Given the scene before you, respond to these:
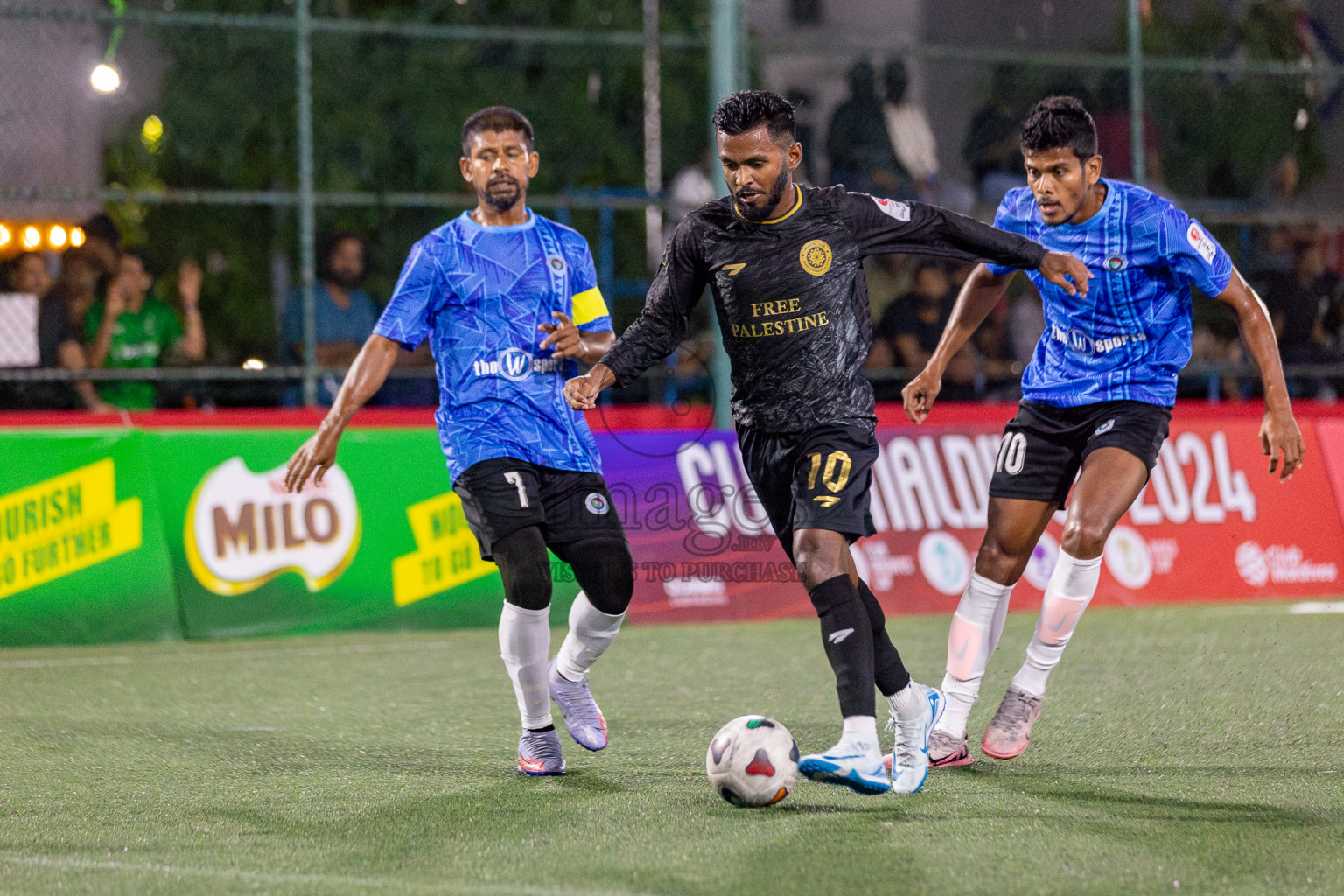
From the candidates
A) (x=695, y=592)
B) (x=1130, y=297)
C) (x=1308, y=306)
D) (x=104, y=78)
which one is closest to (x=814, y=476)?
(x=1130, y=297)

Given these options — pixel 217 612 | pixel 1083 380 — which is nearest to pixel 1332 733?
pixel 1083 380

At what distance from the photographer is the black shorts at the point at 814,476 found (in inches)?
181

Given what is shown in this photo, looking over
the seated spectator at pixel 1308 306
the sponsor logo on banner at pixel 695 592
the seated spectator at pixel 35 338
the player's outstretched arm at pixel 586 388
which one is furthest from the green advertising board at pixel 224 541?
the seated spectator at pixel 1308 306

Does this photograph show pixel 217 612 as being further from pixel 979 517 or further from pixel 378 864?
pixel 378 864

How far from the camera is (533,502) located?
5246mm

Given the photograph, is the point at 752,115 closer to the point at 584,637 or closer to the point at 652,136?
the point at 584,637

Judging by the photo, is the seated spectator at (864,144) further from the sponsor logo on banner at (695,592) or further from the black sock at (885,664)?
the black sock at (885,664)

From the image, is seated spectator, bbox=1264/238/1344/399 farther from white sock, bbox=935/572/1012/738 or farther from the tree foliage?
white sock, bbox=935/572/1012/738

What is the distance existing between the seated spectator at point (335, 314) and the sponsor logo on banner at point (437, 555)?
158 cm

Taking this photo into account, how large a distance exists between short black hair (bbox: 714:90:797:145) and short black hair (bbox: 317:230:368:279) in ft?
21.9

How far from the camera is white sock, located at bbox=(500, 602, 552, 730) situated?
524cm

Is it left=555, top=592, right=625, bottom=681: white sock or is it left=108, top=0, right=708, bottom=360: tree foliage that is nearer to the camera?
left=555, top=592, right=625, bottom=681: white sock

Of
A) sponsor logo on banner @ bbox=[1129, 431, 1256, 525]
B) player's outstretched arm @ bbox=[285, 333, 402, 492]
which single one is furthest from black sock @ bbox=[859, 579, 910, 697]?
sponsor logo on banner @ bbox=[1129, 431, 1256, 525]

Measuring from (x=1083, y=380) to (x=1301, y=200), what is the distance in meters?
8.79
